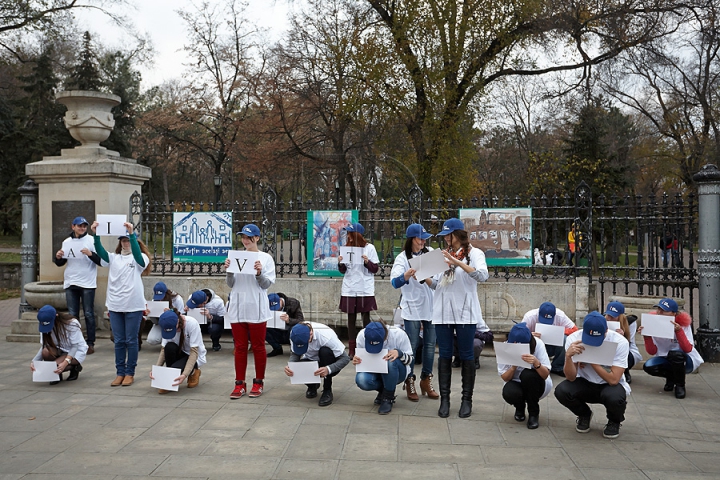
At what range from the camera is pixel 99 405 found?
6.71m

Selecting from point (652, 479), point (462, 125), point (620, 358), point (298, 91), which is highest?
point (298, 91)

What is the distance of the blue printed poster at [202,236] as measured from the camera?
35.8 ft

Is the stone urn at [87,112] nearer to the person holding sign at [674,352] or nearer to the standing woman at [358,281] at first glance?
the standing woman at [358,281]

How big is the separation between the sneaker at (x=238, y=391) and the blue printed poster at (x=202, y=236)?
418cm

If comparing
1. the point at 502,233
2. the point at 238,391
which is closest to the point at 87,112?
the point at 238,391

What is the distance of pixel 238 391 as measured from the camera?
22.8ft

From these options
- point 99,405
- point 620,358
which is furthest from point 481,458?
point 99,405

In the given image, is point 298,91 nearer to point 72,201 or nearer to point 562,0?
point 562,0

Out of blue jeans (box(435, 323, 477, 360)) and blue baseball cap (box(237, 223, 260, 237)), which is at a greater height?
blue baseball cap (box(237, 223, 260, 237))

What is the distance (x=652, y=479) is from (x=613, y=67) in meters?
20.4

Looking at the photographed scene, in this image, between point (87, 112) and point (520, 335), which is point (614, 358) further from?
point (87, 112)

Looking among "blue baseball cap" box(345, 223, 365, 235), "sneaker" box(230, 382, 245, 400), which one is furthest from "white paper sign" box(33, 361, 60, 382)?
"blue baseball cap" box(345, 223, 365, 235)

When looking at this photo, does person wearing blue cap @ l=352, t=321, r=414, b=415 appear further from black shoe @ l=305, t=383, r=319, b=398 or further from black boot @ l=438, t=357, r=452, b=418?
black shoe @ l=305, t=383, r=319, b=398

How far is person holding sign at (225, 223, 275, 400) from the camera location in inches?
270
